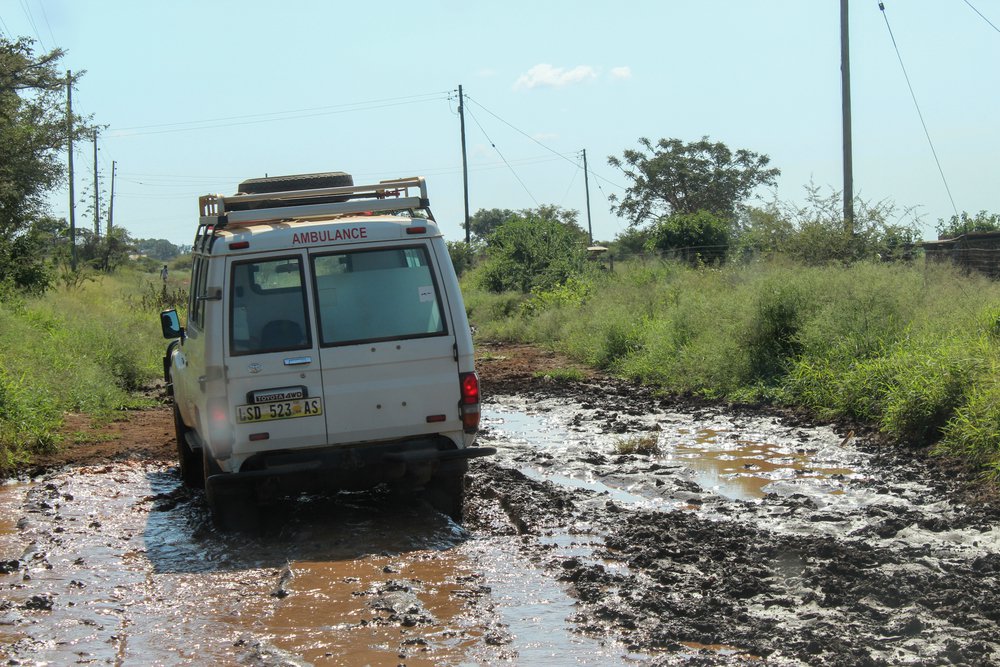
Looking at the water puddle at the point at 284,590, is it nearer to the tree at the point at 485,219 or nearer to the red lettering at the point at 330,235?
the red lettering at the point at 330,235

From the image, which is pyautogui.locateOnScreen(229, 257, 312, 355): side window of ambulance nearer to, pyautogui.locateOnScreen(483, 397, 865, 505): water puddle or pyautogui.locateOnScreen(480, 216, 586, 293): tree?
pyautogui.locateOnScreen(483, 397, 865, 505): water puddle

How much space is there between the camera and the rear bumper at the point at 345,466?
265 inches

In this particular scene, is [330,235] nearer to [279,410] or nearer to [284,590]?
[279,410]

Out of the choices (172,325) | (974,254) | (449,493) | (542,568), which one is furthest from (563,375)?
(542,568)

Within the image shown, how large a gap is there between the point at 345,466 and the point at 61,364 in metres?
9.14

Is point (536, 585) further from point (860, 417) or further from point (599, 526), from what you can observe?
point (860, 417)

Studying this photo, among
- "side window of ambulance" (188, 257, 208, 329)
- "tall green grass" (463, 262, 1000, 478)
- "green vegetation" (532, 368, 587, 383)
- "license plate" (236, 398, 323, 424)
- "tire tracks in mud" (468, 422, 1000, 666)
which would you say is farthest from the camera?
"green vegetation" (532, 368, 587, 383)

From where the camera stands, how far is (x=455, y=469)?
706 centimetres

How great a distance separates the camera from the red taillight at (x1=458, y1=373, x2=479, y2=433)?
6910 mm

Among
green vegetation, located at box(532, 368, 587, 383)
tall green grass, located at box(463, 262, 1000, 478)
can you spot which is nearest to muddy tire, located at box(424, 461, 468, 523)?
tall green grass, located at box(463, 262, 1000, 478)

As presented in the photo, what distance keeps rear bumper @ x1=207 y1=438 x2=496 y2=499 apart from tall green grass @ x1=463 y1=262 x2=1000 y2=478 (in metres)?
4.36

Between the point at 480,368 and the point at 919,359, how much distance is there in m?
9.47

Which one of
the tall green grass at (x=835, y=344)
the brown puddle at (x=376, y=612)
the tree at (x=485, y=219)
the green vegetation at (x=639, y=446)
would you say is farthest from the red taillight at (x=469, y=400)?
the tree at (x=485, y=219)

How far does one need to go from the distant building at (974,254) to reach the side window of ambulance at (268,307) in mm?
14013
